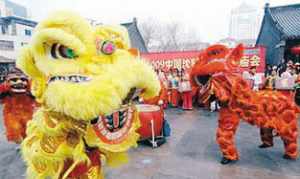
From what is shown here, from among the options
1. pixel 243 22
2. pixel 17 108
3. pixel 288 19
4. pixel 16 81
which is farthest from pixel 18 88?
pixel 243 22

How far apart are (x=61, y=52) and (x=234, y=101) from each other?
244cm

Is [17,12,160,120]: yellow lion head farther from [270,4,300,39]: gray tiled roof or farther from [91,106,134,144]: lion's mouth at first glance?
[270,4,300,39]: gray tiled roof

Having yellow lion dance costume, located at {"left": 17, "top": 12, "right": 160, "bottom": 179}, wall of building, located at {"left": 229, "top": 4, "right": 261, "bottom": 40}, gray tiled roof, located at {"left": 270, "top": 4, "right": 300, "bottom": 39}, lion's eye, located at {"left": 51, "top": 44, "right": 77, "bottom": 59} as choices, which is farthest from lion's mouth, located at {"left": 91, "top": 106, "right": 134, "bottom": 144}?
wall of building, located at {"left": 229, "top": 4, "right": 261, "bottom": 40}

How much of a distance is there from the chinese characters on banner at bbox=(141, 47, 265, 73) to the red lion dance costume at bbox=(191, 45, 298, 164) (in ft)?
16.1

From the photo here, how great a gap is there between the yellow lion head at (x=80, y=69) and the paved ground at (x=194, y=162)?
6.48 ft

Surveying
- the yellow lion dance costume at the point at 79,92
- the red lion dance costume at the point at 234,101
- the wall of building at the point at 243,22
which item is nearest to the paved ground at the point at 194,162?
the red lion dance costume at the point at 234,101

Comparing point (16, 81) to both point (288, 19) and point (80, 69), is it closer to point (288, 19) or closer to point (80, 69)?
point (80, 69)

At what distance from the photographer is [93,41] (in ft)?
4.47

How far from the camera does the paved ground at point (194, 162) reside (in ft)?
9.59

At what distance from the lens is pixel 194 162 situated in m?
3.28

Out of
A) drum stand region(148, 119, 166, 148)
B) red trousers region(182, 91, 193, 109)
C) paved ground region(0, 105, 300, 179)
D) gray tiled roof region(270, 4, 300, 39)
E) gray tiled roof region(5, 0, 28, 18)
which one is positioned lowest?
paved ground region(0, 105, 300, 179)

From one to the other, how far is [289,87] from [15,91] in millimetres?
6237

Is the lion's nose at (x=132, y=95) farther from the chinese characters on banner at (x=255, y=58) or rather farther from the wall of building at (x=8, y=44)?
the wall of building at (x=8, y=44)

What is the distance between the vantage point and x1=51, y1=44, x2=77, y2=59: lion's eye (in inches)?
50.4
